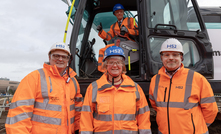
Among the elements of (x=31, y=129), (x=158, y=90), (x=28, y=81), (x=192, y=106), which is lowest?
(x=31, y=129)

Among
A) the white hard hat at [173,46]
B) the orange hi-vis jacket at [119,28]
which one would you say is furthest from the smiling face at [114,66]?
the orange hi-vis jacket at [119,28]

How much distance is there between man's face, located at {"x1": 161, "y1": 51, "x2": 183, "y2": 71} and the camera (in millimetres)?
2166

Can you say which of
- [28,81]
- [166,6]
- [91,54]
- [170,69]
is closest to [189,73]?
[170,69]

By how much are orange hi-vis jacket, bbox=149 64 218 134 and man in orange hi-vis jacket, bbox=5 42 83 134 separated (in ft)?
3.93

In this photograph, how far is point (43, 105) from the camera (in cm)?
196

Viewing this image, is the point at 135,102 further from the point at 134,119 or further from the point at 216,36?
the point at 216,36

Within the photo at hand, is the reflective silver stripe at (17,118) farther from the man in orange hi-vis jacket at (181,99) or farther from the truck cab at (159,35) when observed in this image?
the man in orange hi-vis jacket at (181,99)

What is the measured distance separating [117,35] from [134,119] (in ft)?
6.45

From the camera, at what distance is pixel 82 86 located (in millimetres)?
2779

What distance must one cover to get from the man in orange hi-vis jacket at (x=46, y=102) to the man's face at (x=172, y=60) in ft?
4.36

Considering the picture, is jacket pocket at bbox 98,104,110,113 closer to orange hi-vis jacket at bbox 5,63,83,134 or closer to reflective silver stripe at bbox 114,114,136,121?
reflective silver stripe at bbox 114,114,136,121

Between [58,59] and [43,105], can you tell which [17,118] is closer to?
[43,105]

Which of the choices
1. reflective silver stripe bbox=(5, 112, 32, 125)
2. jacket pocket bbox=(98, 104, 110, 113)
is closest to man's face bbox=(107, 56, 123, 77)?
jacket pocket bbox=(98, 104, 110, 113)

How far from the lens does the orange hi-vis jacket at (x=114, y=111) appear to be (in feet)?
6.16
